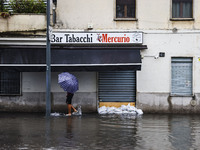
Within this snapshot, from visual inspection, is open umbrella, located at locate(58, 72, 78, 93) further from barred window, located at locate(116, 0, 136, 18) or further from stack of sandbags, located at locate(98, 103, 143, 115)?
barred window, located at locate(116, 0, 136, 18)

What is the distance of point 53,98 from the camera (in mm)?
18703

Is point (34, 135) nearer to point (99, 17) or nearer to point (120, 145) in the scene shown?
point (120, 145)

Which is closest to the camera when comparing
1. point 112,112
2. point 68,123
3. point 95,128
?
point 95,128

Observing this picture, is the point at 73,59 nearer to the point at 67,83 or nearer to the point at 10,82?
the point at 67,83

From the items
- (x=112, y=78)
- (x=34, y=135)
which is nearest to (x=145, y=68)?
(x=112, y=78)

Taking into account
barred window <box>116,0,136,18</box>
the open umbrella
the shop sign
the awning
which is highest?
barred window <box>116,0,136,18</box>

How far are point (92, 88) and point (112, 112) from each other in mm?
1524

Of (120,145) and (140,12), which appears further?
(140,12)

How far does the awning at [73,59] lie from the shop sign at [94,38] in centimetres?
39

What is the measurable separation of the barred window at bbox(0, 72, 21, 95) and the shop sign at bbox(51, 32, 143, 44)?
2396 millimetres

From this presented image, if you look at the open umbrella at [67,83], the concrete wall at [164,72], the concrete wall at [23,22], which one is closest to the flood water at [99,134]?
the open umbrella at [67,83]

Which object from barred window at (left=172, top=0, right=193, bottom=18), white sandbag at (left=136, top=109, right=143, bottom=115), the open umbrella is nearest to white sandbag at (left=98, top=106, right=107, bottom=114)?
white sandbag at (left=136, top=109, right=143, bottom=115)

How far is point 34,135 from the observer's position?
1095cm

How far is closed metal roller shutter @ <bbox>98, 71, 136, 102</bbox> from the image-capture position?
1877 centimetres
